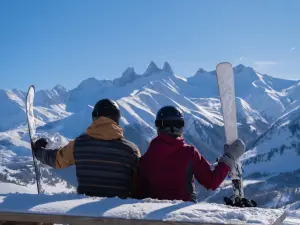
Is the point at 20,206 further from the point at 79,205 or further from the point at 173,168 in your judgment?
the point at 173,168

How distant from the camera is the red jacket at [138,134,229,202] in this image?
5.19 metres

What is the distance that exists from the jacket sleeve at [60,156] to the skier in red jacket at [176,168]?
100 centimetres

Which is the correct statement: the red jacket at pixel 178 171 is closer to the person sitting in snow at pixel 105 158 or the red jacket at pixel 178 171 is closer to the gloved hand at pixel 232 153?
the gloved hand at pixel 232 153

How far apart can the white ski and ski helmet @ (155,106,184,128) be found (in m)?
1.11

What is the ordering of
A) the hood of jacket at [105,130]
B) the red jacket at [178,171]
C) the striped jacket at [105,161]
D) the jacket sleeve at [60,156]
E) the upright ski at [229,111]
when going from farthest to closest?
the upright ski at [229,111]
the jacket sleeve at [60,156]
the hood of jacket at [105,130]
the striped jacket at [105,161]
the red jacket at [178,171]

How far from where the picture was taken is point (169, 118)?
553cm

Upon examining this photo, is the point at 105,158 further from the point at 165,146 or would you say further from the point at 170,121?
the point at 170,121

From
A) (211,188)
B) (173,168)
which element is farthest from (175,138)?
(211,188)

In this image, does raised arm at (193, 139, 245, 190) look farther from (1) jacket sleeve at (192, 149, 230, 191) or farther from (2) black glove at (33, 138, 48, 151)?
(2) black glove at (33, 138, 48, 151)

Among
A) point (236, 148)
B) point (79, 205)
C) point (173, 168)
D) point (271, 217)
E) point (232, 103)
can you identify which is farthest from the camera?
point (232, 103)

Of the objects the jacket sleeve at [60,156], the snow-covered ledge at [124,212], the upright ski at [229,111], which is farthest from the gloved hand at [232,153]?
the jacket sleeve at [60,156]

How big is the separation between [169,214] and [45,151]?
3134 mm

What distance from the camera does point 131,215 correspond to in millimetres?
3541

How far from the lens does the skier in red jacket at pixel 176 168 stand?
5.20m
